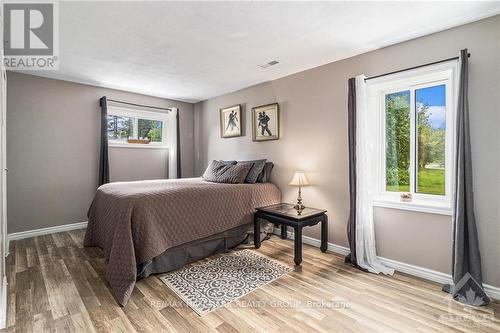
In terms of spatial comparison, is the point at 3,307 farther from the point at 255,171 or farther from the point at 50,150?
the point at 255,171

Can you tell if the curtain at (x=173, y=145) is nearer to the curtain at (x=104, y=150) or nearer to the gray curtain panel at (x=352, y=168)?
the curtain at (x=104, y=150)

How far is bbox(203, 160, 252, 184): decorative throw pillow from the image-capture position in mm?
3594

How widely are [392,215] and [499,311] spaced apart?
3.38 feet

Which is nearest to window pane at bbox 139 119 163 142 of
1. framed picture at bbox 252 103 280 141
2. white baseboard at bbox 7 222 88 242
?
white baseboard at bbox 7 222 88 242

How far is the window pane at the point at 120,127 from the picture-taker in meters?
4.40

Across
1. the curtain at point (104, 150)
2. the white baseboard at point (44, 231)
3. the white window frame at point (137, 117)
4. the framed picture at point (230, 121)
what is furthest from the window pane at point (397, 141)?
the white baseboard at point (44, 231)

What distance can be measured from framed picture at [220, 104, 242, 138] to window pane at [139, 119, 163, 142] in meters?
1.31

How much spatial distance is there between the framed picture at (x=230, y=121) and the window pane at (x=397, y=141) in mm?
2344

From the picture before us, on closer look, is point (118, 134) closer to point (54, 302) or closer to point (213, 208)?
point (213, 208)

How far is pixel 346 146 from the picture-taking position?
301 centimetres

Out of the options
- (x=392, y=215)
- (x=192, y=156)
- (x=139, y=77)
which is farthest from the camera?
(x=192, y=156)

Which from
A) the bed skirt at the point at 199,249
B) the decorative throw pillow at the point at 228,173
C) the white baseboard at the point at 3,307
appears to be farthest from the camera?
the decorative throw pillow at the point at 228,173

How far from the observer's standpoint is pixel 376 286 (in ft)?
7.47

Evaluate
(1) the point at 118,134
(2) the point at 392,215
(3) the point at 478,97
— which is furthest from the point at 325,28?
(1) the point at 118,134
